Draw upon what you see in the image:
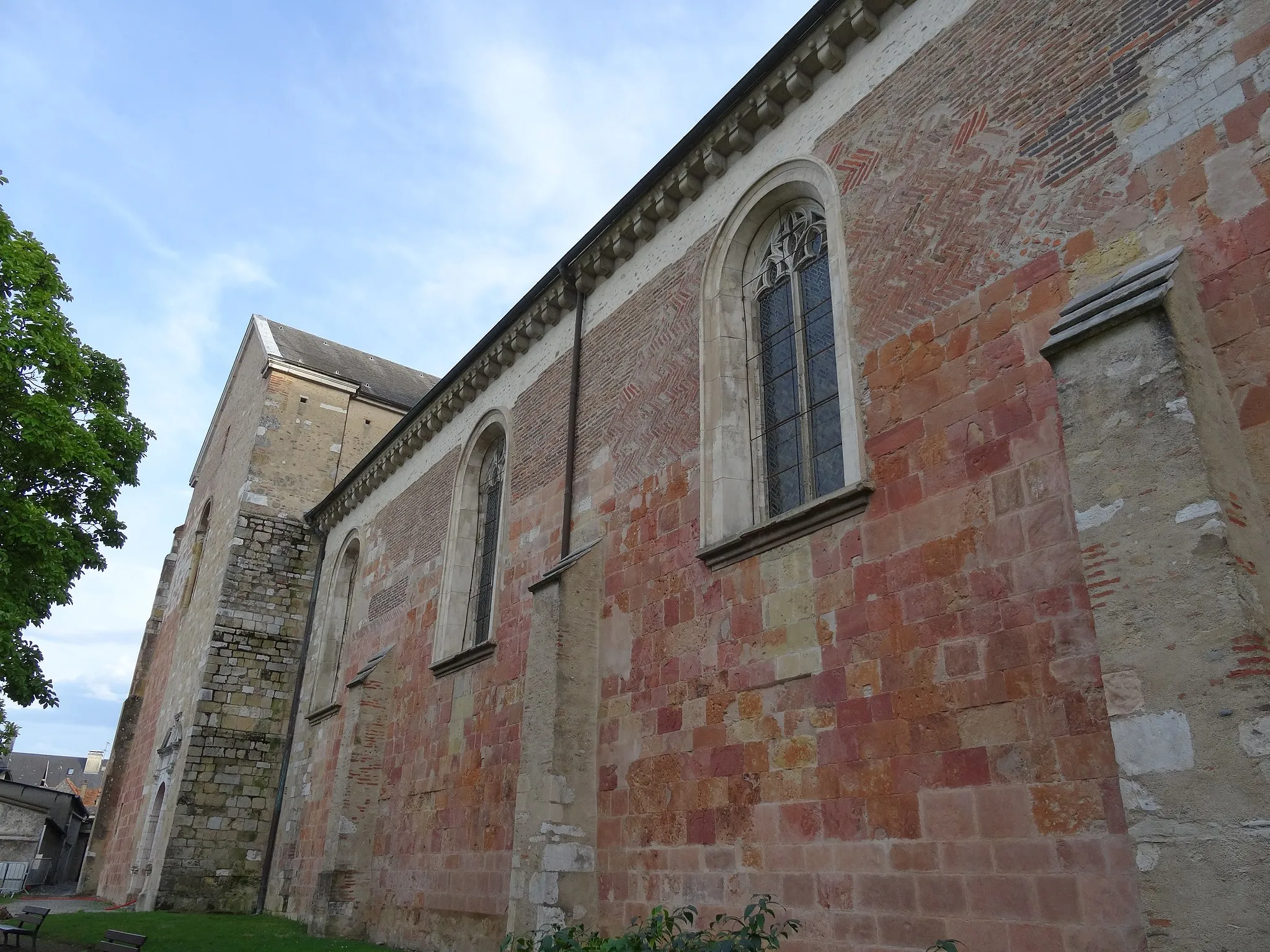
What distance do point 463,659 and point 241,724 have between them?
28.2ft

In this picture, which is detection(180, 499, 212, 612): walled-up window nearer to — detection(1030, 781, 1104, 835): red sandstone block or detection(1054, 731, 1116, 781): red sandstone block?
detection(1030, 781, 1104, 835): red sandstone block

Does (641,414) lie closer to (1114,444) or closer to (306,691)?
(1114,444)

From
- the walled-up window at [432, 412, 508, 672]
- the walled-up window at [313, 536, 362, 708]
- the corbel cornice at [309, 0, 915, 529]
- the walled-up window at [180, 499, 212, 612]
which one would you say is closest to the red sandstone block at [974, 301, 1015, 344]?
the corbel cornice at [309, 0, 915, 529]

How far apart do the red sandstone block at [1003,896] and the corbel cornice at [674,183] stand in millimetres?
6608

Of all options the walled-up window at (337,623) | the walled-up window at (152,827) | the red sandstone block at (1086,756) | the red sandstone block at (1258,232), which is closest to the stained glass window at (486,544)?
the walled-up window at (337,623)

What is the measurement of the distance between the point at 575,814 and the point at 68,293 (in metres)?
11.3

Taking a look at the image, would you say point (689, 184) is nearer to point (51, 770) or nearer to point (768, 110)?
point (768, 110)

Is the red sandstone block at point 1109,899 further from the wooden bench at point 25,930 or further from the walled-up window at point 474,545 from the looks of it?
the wooden bench at point 25,930

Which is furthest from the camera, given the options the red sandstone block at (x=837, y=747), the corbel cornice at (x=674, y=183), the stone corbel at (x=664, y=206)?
the stone corbel at (x=664, y=206)

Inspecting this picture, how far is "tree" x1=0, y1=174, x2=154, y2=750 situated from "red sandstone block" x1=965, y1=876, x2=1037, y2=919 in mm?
10964

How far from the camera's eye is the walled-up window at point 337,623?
17.4 m

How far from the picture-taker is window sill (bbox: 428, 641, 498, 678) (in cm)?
1123

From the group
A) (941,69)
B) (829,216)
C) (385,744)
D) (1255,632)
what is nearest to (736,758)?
(1255,632)

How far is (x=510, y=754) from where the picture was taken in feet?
33.3
